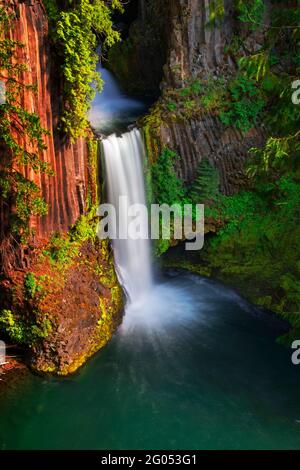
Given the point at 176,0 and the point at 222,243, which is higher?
the point at 176,0

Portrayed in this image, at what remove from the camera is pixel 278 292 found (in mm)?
11070

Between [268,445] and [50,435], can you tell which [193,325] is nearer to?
[268,445]

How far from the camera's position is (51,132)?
8.60m

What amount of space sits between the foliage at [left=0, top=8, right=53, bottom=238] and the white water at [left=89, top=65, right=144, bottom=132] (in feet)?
14.1

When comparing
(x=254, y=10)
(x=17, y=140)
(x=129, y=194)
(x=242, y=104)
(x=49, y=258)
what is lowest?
(x=49, y=258)

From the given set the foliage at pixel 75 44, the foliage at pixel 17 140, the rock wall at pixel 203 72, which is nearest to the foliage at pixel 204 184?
the rock wall at pixel 203 72

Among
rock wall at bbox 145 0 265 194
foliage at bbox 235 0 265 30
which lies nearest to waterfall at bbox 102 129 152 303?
rock wall at bbox 145 0 265 194

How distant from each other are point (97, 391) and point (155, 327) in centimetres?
264

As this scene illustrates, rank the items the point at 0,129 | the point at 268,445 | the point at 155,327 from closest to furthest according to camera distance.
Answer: the point at 268,445 < the point at 0,129 < the point at 155,327

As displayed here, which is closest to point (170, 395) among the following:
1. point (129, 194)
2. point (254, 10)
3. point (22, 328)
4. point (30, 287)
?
point (22, 328)

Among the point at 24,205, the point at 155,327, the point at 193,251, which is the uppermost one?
the point at 24,205

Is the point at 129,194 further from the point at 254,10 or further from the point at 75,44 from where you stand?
the point at 254,10

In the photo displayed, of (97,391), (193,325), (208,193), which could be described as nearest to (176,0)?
→ (208,193)

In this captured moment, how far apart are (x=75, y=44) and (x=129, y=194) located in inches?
176
